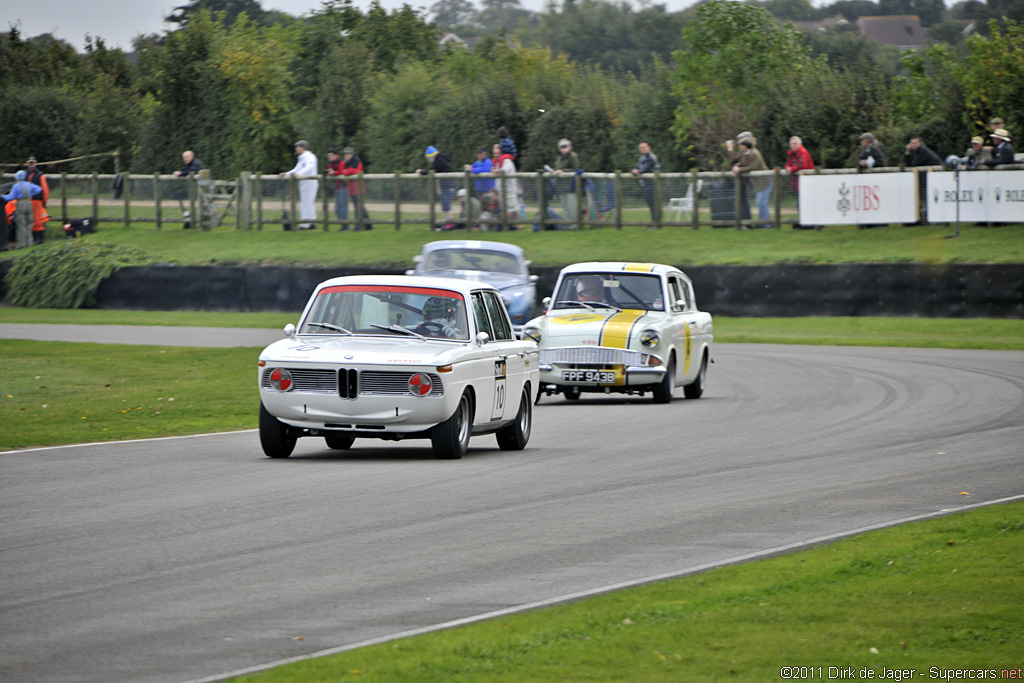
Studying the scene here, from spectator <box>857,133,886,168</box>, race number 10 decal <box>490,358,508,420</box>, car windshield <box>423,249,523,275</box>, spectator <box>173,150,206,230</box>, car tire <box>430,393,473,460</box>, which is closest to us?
car tire <box>430,393,473,460</box>

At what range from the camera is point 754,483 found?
10.6 metres

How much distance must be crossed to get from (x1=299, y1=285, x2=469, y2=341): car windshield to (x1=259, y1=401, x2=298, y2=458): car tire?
0.94 metres

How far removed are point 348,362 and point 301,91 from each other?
5534 cm

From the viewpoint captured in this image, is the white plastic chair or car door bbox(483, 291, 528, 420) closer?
car door bbox(483, 291, 528, 420)

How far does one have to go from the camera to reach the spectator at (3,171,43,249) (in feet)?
125

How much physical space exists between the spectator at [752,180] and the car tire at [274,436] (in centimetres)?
2223

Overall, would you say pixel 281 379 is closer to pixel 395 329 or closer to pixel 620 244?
pixel 395 329

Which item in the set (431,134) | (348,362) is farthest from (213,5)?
(348,362)

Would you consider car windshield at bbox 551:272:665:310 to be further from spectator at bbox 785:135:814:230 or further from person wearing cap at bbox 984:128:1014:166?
spectator at bbox 785:135:814:230

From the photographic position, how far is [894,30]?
188500 millimetres

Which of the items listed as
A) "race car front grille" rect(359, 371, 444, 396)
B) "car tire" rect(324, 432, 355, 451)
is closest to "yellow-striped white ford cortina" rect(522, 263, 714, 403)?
"car tire" rect(324, 432, 355, 451)

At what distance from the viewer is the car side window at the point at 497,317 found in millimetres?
13117

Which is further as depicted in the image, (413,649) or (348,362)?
(348,362)

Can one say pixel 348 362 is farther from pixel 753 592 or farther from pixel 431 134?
pixel 431 134
